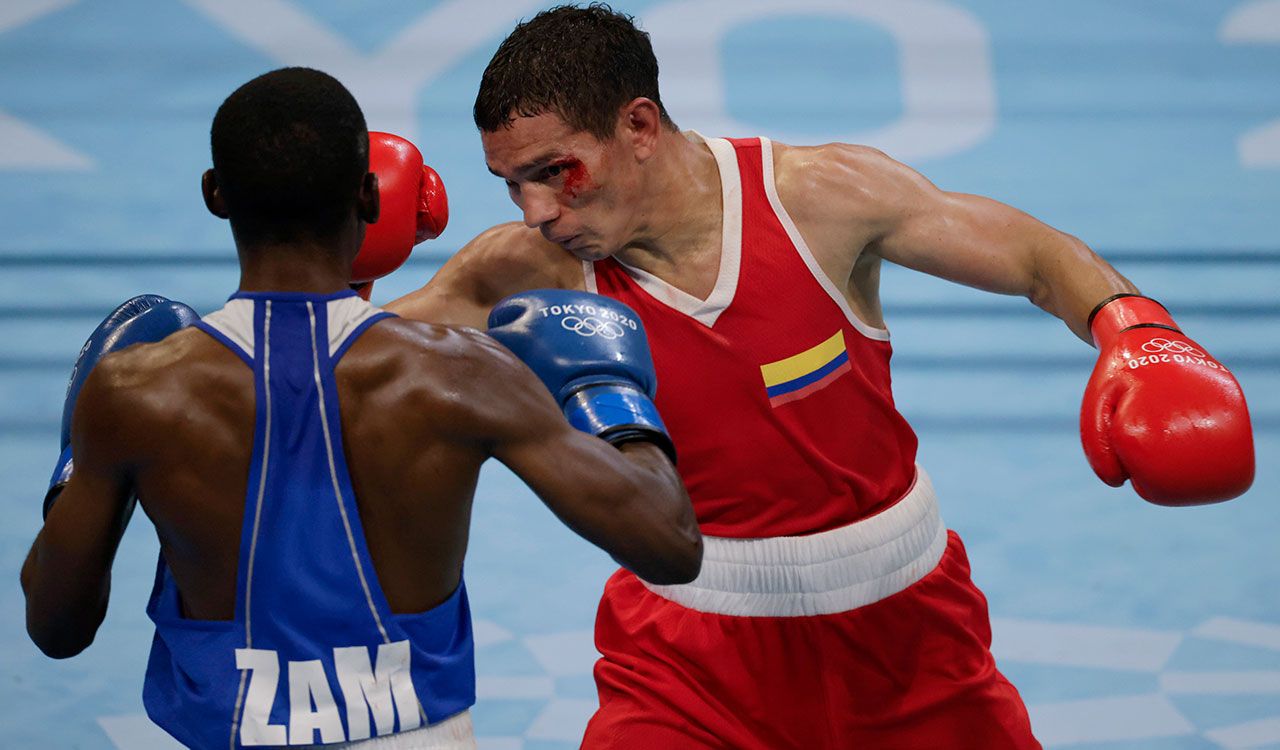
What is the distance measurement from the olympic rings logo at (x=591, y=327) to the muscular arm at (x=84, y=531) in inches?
24.1

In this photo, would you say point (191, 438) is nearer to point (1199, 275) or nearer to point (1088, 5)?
point (1199, 275)

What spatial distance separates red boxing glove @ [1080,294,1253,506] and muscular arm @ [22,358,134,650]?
4.66 ft

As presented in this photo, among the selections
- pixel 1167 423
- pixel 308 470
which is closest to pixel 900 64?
pixel 1167 423

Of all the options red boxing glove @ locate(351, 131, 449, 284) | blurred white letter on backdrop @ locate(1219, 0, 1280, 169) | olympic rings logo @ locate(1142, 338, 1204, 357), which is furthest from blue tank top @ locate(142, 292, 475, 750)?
blurred white letter on backdrop @ locate(1219, 0, 1280, 169)

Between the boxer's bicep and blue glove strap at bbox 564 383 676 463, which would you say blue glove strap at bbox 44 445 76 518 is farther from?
the boxer's bicep

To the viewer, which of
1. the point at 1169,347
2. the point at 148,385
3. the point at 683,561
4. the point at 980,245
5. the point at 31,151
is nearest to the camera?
the point at 148,385

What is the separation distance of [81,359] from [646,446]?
0.88 meters

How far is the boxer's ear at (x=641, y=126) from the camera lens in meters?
2.90

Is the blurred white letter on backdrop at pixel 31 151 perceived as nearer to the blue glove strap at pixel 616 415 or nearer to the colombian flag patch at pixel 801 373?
the colombian flag patch at pixel 801 373

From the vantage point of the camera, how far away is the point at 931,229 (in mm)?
2891

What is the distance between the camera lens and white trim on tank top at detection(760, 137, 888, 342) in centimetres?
286

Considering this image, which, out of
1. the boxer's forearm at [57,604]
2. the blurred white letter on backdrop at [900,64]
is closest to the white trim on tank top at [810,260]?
the boxer's forearm at [57,604]

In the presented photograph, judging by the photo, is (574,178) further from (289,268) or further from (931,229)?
(289,268)

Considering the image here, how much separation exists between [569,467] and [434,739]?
0.44 m
